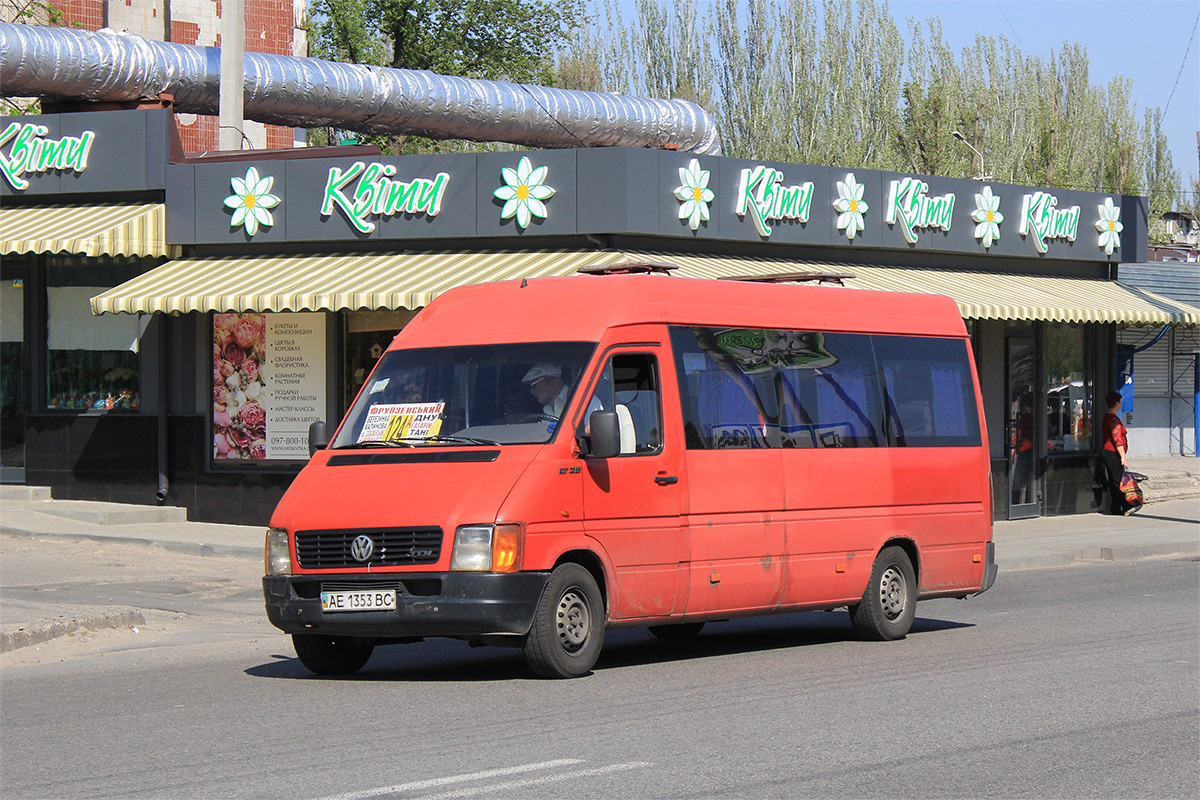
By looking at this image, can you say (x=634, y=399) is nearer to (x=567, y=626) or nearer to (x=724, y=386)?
(x=724, y=386)

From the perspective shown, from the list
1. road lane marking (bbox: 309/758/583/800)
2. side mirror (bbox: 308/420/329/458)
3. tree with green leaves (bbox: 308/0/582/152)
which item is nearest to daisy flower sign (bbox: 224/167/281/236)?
side mirror (bbox: 308/420/329/458)


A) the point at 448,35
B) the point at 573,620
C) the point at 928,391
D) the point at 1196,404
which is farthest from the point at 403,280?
the point at 448,35

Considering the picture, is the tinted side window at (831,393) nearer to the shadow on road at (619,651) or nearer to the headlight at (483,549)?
the shadow on road at (619,651)

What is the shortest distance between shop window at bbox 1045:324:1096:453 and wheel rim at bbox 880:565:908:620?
11927 mm

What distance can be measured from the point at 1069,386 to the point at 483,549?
53.9 feet

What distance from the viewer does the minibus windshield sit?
9.32 metres

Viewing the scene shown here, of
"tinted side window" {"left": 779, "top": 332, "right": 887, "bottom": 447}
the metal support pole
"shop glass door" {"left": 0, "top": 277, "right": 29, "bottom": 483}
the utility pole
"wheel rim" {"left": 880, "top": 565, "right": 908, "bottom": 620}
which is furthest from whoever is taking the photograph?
the metal support pole

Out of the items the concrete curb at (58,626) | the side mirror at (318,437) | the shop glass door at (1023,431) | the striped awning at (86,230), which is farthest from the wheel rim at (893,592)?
the striped awning at (86,230)

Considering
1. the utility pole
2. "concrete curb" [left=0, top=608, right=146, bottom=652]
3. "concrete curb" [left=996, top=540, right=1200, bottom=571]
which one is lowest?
"concrete curb" [left=996, top=540, right=1200, bottom=571]

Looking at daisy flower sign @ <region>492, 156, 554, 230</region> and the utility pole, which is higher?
the utility pole

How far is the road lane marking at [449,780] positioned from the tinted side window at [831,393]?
4610 millimetres

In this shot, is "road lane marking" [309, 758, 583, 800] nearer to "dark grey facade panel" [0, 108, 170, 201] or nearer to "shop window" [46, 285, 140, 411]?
"dark grey facade panel" [0, 108, 170, 201]

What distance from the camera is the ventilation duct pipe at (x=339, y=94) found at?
21.0 m

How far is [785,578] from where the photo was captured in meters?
10.5
